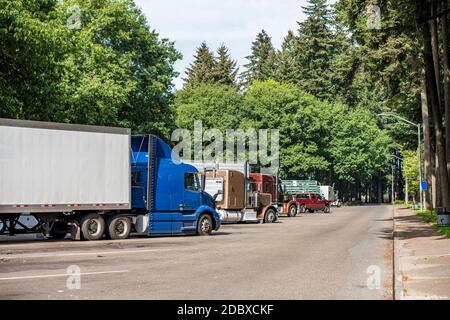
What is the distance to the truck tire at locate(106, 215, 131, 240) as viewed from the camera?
25125 millimetres

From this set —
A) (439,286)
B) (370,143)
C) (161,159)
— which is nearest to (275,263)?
(439,286)

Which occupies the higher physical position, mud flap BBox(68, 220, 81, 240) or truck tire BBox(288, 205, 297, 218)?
truck tire BBox(288, 205, 297, 218)

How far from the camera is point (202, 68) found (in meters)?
118

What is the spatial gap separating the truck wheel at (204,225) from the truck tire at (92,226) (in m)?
5.12

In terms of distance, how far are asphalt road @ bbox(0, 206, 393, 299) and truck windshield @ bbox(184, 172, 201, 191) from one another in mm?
4161

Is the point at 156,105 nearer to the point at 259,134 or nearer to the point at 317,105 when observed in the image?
the point at 259,134

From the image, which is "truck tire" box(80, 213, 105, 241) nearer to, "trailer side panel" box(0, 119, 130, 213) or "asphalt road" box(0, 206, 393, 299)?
"trailer side panel" box(0, 119, 130, 213)

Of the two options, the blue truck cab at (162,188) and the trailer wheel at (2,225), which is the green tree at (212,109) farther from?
the trailer wheel at (2,225)

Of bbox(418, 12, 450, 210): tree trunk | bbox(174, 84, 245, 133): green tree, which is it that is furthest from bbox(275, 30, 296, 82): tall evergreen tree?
bbox(418, 12, 450, 210): tree trunk

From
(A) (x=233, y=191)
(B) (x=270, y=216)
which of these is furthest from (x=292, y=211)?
(A) (x=233, y=191)

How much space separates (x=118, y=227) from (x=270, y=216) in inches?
770

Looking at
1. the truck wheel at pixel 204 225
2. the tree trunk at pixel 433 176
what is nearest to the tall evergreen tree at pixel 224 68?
the tree trunk at pixel 433 176

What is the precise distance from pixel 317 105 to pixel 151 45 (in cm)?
4410

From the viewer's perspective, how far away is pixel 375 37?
41.6 meters
